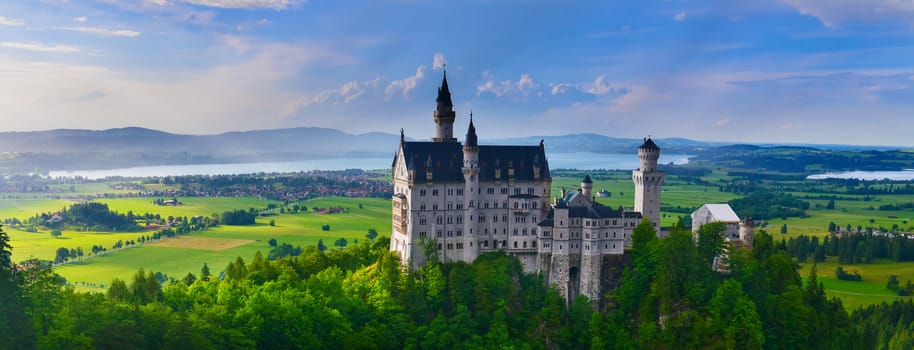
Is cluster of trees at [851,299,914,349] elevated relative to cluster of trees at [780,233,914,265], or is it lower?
lower

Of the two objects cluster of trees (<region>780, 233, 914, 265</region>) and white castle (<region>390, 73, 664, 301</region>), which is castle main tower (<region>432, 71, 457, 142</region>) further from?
cluster of trees (<region>780, 233, 914, 265</region>)

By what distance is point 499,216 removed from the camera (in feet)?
239

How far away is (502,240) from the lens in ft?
239

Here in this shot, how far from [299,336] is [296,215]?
110 meters

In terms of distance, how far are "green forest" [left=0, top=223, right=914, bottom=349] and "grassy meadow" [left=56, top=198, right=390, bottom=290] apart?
129ft

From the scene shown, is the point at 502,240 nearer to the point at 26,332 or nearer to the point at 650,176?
the point at 650,176

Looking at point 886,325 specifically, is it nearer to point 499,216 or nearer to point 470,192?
point 499,216

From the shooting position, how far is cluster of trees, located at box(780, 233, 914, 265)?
122m

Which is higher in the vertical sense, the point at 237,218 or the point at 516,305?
the point at 237,218

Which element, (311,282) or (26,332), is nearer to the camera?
(26,332)

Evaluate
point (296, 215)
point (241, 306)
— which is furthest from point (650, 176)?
point (296, 215)

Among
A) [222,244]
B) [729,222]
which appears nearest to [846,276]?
[729,222]

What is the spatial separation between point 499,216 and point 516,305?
8.56 metres

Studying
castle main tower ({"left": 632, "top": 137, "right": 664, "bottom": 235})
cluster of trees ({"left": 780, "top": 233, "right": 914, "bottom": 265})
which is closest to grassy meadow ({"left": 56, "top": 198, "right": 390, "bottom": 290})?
castle main tower ({"left": 632, "top": 137, "right": 664, "bottom": 235})
